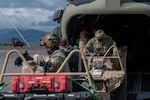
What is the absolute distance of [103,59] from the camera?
30.5 feet

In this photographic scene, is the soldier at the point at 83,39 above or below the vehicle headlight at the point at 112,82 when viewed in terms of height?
above

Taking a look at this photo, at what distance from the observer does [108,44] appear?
10.0 m

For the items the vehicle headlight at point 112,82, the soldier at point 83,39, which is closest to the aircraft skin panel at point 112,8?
the soldier at point 83,39

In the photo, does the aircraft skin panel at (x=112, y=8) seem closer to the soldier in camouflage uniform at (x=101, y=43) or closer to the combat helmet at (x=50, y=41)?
the soldier in camouflage uniform at (x=101, y=43)

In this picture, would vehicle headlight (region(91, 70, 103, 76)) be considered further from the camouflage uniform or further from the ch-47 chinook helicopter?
the camouflage uniform

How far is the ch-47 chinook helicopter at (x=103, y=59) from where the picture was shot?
563cm

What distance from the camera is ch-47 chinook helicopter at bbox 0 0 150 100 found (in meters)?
5.63

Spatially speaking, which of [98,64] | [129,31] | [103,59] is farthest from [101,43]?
[129,31]

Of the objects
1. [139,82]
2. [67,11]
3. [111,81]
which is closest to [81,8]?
[67,11]

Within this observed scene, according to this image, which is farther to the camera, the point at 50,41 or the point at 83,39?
the point at 83,39

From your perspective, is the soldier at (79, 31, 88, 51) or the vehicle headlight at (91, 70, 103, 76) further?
the soldier at (79, 31, 88, 51)

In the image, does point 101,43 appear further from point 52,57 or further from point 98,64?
point 52,57

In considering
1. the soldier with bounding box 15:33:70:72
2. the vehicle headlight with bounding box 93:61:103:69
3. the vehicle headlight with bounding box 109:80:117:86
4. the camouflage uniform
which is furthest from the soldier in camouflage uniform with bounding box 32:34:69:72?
the camouflage uniform

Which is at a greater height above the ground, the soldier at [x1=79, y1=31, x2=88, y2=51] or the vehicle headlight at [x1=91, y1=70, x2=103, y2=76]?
the soldier at [x1=79, y1=31, x2=88, y2=51]
